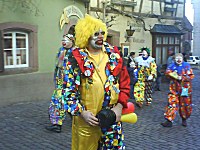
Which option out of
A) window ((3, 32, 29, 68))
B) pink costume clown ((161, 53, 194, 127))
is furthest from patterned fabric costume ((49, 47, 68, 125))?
window ((3, 32, 29, 68))

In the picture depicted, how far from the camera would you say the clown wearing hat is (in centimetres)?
921

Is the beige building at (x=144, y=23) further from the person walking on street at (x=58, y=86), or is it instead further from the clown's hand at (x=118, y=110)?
the clown's hand at (x=118, y=110)

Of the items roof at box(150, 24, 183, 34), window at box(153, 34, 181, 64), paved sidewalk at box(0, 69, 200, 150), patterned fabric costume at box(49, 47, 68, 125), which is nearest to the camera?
paved sidewalk at box(0, 69, 200, 150)

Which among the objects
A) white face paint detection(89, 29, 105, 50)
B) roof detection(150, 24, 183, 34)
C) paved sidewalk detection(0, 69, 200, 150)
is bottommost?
paved sidewalk detection(0, 69, 200, 150)

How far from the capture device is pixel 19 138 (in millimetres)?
5883

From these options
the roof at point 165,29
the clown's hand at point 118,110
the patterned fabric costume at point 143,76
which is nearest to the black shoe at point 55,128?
the clown's hand at point 118,110

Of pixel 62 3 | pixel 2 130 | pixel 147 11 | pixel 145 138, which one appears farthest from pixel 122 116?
pixel 147 11

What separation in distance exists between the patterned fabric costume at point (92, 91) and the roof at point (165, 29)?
13374mm

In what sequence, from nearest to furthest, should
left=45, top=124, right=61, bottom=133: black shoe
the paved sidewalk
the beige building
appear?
the paved sidewalk < left=45, top=124, right=61, bottom=133: black shoe < the beige building

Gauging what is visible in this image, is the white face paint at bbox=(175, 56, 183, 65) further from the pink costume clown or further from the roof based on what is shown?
the roof

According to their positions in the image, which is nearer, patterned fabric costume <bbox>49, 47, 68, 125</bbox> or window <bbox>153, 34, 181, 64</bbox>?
patterned fabric costume <bbox>49, 47, 68, 125</bbox>

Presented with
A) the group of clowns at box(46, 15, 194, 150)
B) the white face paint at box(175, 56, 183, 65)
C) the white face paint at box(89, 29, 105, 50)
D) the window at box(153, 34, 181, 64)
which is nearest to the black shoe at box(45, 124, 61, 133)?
the white face paint at box(175, 56, 183, 65)

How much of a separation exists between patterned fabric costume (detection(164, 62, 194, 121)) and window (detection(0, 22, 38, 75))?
427cm

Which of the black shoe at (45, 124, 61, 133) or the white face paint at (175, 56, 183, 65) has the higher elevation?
the white face paint at (175, 56, 183, 65)
